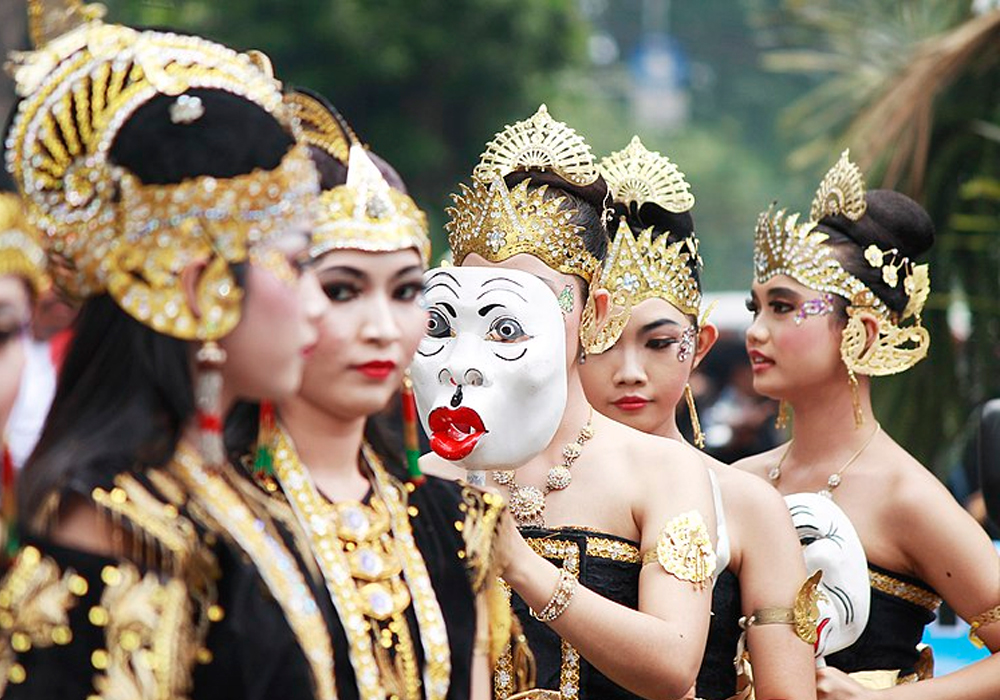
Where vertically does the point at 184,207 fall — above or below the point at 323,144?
below

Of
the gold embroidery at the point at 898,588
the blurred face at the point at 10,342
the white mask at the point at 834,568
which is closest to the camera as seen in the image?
the blurred face at the point at 10,342

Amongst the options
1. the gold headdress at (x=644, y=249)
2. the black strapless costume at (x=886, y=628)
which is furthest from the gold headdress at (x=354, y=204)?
the black strapless costume at (x=886, y=628)

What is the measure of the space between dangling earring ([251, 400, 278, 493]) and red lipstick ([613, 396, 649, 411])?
69.5 inches

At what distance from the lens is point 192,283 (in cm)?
243

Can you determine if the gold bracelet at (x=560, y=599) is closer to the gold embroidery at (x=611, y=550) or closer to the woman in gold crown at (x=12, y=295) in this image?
the gold embroidery at (x=611, y=550)

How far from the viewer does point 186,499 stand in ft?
8.01

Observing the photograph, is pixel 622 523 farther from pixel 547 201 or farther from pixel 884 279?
pixel 884 279

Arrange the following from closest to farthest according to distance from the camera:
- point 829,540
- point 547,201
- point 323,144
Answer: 1. point 323,144
2. point 547,201
3. point 829,540

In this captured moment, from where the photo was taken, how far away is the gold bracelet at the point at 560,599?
3.31 metres

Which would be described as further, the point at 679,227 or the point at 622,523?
the point at 679,227

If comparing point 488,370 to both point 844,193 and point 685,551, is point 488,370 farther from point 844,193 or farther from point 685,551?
point 844,193

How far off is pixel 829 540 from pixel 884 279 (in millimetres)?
856

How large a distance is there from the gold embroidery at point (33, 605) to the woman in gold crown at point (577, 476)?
145cm

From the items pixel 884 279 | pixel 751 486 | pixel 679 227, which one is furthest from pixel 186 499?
pixel 884 279
